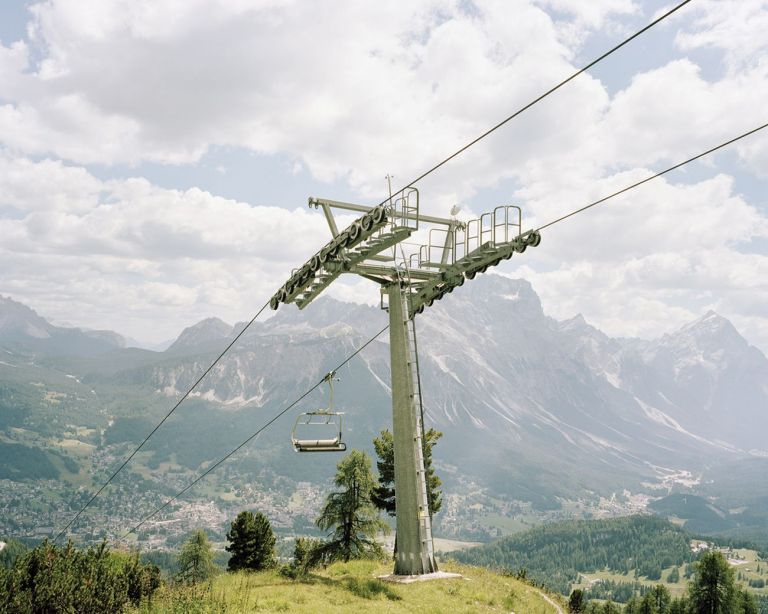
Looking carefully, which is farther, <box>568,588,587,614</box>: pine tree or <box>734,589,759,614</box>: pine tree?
<box>734,589,759,614</box>: pine tree

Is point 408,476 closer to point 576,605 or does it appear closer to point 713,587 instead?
point 576,605

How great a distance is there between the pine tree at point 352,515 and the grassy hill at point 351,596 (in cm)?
2168

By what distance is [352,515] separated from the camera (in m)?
47.6

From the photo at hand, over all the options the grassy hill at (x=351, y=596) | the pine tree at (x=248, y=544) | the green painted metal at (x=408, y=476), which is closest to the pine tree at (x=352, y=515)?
the pine tree at (x=248, y=544)

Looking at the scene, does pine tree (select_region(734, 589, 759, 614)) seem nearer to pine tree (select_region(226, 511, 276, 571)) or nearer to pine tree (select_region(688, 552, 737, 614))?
pine tree (select_region(688, 552, 737, 614))

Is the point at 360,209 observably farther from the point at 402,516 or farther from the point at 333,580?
the point at 333,580

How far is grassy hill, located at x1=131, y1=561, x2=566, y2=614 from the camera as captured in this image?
16719 millimetres

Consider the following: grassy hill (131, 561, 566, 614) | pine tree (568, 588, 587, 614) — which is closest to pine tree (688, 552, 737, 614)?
pine tree (568, 588, 587, 614)

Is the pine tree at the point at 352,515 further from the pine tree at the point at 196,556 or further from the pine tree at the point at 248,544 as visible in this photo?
the pine tree at the point at 196,556

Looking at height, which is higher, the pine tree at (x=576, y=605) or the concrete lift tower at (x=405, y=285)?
the concrete lift tower at (x=405, y=285)

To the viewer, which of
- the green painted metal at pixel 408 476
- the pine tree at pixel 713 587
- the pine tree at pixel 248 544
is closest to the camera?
the green painted metal at pixel 408 476

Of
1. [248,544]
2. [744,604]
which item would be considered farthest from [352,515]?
[744,604]

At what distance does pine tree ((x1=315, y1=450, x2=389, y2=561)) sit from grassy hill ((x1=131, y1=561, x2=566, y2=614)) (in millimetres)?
21677

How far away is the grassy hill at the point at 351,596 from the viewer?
16.7m
